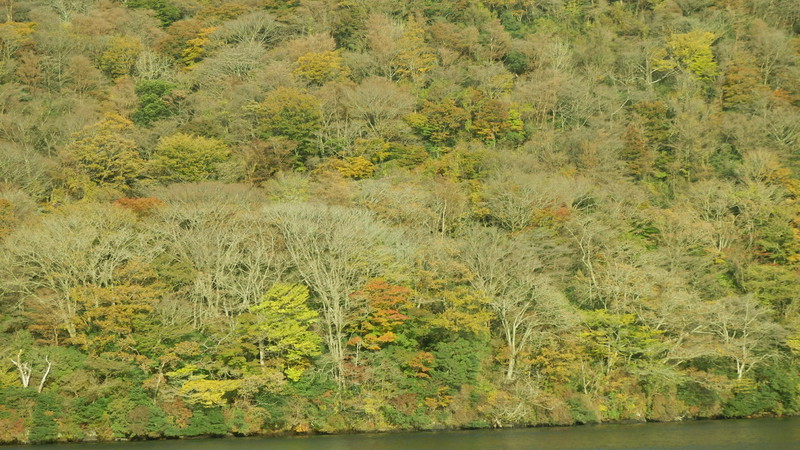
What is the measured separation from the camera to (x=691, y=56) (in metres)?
82.2

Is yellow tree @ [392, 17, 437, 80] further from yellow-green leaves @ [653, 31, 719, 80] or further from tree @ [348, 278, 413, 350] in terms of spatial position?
tree @ [348, 278, 413, 350]

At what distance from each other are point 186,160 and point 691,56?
178 ft

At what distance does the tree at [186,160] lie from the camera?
59.9 meters

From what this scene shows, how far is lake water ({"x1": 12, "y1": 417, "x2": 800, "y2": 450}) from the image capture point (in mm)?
33031

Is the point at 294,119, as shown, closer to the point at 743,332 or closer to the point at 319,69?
the point at 319,69

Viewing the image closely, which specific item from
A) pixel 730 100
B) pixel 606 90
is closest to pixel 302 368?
pixel 606 90

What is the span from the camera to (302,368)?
137ft

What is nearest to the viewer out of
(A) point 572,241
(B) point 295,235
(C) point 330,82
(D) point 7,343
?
(D) point 7,343

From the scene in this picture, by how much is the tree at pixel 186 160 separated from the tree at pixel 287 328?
21.0 meters

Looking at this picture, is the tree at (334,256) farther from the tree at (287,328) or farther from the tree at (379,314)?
the tree at (287,328)

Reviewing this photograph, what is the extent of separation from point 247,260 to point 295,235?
3.18m

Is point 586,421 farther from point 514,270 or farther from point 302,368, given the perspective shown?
point 302,368

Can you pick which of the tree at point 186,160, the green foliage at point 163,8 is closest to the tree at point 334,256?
the tree at point 186,160

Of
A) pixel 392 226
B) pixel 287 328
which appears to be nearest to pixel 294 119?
pixel 392 226
